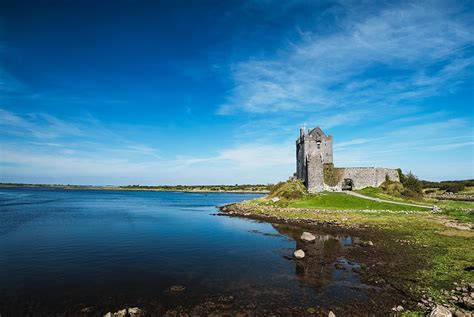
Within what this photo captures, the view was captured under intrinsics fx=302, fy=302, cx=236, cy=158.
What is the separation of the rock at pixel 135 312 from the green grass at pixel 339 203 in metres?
34.8

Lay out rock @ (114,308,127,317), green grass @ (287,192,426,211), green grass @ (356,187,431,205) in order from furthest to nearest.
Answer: green grass @ (356,187,431,205)
green grass @ (287,192,426,211)
rock @ (114,308,127,317)

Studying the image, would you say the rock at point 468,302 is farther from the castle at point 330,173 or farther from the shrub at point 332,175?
the shrub at point 332,175

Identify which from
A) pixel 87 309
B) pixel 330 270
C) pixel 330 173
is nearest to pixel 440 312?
pixel 330 270

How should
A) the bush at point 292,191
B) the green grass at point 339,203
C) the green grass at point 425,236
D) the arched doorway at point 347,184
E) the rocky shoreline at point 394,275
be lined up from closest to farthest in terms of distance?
the rocky shoreline at point 394,275
the green grass at point 425,236
the green grass at point 339,203
the bush at point 292,191
the arched doorway at point 347,184

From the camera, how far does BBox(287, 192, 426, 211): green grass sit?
40237 millimetres

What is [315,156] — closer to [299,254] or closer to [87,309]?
[299,254]

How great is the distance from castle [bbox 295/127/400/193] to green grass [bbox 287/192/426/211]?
433 cm

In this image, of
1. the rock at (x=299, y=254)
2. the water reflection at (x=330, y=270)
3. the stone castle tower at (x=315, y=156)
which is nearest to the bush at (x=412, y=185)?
the stone castle tower at (x=315, y=156)

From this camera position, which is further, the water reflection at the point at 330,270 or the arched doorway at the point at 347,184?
the arched doorway at the point at 347,184

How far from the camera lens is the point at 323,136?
56.5 meters

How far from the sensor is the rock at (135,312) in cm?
1258

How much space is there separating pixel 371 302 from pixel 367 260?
687 centimetres

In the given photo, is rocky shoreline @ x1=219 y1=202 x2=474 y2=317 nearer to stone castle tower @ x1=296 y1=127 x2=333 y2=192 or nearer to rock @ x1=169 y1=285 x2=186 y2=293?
rock @ x1=169 y1=285 x2=186 y2=293

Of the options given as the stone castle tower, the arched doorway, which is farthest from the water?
the arched doorway
